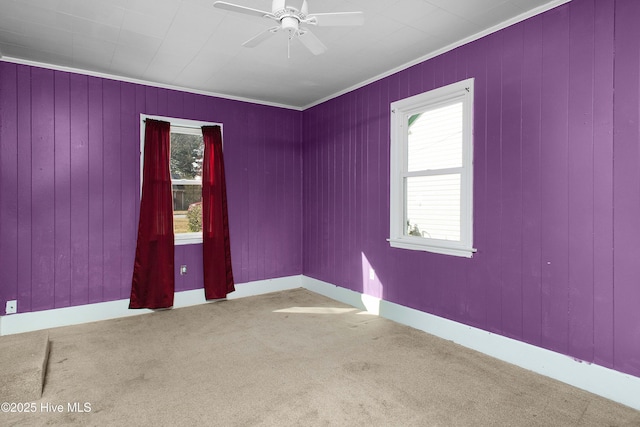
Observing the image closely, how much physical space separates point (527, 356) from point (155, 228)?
12.7 feet

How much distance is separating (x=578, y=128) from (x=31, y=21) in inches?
161

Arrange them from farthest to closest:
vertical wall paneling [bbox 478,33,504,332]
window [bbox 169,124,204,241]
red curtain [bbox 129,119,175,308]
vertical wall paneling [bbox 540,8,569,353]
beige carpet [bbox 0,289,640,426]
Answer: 1. window [bbox 169,124,204,241]
2. red curtain [bbox 129,119,175,308]
3. vertical wall paneling [bbox 478,33,504,332]
4. vertical wall paneling [bbox 540,8,569,353]
5. beige carpet [bbox 0,289,640,426]

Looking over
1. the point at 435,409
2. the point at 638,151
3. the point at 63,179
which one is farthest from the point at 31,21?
the point at 638,151

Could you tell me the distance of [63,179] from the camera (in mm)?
3711

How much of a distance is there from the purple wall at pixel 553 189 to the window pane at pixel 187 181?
269 centimetres

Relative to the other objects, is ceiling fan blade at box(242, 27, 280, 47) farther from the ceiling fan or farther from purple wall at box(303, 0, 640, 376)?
purple wall at box(303, 0, 640, 376)

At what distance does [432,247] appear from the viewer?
11.3 feet

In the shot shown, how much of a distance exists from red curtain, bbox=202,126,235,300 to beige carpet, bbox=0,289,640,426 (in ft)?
2.77

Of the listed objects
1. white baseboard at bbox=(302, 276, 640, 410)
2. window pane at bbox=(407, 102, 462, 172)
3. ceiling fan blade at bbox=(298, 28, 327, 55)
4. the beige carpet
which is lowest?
the beige carpet

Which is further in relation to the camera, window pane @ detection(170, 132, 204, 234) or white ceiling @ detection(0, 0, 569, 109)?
window pane @ detection(170, 132, 204, 234)

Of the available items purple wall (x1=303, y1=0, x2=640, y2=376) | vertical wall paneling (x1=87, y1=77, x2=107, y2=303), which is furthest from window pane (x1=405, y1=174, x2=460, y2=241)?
vertical wall paneling (x1=87, y1=77, x2=107, y2=303)

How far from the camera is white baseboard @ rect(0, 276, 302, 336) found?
11.5 ft

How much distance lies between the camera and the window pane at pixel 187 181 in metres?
4.48

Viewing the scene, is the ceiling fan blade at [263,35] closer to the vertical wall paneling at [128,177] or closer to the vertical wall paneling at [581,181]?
the vertical wall paneling at [581,181]
